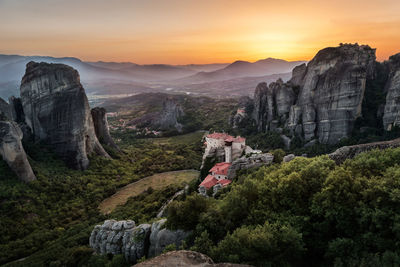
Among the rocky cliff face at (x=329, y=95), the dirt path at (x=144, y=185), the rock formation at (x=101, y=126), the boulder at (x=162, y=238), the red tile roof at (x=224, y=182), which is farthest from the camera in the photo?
the rock formation at (x=101, y=126)

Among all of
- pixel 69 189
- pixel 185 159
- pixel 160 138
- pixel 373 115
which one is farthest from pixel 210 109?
pixel 69 189

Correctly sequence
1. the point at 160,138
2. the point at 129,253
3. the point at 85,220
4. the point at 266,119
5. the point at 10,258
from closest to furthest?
the point at 129,253
the point at 10,258
the point at 85,220
the point at 266,119
the point at 160,138

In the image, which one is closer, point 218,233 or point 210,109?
point 218,233

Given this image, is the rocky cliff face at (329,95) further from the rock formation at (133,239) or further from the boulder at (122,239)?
the boulder at (122,239)

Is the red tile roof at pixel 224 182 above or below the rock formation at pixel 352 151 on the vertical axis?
below

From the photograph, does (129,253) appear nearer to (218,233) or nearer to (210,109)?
(218,233)

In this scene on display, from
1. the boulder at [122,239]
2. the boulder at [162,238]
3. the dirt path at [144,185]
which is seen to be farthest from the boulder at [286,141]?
the boulder at [162,238]

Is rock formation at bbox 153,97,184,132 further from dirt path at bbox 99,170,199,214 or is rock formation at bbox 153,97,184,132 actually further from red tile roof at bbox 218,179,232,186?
red tile roof at bbox 218,179,232,186

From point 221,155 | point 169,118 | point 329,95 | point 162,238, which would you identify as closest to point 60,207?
point 221,155

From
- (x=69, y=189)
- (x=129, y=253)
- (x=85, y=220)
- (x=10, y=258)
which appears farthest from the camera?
(x=69, y=189)
